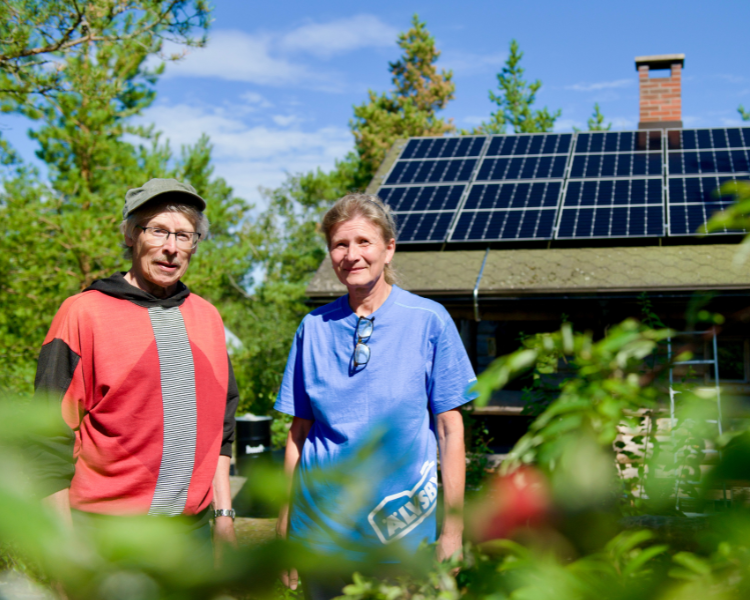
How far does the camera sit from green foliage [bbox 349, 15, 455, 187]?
1168 inches

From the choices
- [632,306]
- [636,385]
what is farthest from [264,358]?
[636,385]

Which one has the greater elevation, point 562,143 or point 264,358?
point 562,143

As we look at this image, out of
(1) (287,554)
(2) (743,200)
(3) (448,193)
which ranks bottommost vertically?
(1) (287,554)

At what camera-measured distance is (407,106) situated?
102 feet

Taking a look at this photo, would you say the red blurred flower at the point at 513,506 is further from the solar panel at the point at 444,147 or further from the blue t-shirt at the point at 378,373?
the solar panel at the point at 444,147

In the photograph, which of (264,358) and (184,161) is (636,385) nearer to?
(184,161)

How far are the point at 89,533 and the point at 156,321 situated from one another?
1.97m

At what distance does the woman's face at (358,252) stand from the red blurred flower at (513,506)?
176cm

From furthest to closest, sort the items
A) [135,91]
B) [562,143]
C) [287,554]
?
[135,91] → [562,143] → [287,554]

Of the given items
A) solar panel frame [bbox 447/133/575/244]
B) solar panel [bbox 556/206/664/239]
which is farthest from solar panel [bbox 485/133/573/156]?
solar panel [bbox 556/206/664/239]

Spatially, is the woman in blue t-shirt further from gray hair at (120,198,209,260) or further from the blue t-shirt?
gray hair at (120,198,209,260)

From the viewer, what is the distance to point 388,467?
2.04 ft

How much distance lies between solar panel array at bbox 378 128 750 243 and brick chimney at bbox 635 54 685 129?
0.84 metres

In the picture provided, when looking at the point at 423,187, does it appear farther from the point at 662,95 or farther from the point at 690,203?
the point at 662,95
